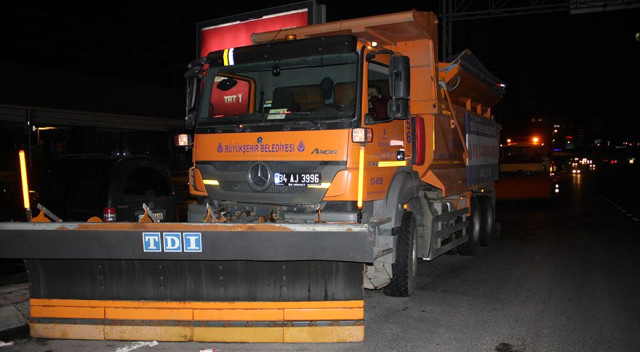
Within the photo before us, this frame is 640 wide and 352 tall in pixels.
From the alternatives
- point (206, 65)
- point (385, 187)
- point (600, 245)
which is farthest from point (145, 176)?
point (600, 245)

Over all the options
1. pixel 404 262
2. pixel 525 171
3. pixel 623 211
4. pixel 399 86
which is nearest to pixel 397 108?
pixel 399 86

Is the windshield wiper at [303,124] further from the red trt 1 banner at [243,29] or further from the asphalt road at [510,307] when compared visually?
the red trt 1 banner at [243,29]

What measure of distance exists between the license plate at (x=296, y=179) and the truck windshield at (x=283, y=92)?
21.0 inches

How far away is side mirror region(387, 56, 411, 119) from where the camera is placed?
5504 mm

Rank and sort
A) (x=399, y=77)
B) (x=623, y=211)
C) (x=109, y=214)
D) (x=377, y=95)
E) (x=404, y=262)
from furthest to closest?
(x=623, y=211)
(x=109, y=214)
(x=404, y=262)
(x=377, y=95)
(x=399, y=77)

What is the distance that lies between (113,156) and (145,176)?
0.68 meters

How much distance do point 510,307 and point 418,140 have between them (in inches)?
95.0

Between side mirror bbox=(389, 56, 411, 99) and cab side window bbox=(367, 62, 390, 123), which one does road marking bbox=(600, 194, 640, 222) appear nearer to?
cab side window bbox=(367, 62, 390, 123)

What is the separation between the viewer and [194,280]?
4973mm

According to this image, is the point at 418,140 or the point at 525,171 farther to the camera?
the point at 525,171

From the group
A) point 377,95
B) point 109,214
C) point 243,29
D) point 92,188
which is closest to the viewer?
point 377,95

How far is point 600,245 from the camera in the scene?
1117 centimetres

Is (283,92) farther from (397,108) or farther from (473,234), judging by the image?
(473,234)

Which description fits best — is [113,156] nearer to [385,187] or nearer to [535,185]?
[385,187]
